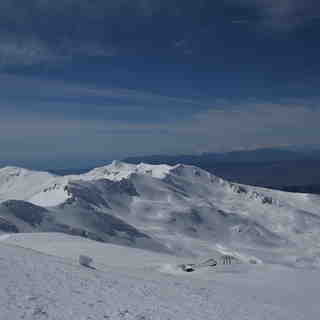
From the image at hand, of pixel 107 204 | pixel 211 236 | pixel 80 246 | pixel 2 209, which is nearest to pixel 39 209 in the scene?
pixel 2 209

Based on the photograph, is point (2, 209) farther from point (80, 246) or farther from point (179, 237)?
point (80, 246)

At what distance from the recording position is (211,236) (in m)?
179

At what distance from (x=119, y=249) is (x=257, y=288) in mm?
19727

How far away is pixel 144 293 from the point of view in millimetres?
21656

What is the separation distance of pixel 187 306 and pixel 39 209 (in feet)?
455

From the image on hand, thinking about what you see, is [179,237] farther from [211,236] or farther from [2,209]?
[2,209]

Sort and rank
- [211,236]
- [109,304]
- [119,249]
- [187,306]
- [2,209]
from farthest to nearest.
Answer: [211,236] < [2,209] < [119,249] < [187,306] < [109,304]

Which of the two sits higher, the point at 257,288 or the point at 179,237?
the point at 257,288

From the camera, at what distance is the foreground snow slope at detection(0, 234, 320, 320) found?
56.5 ft

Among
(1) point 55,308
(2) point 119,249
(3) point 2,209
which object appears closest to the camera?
(1) point 55,308

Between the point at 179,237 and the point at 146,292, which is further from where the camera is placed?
the point at 179,237

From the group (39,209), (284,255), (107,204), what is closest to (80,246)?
(39,209)

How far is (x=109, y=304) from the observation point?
18.6 meters

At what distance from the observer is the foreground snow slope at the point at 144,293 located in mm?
17219
